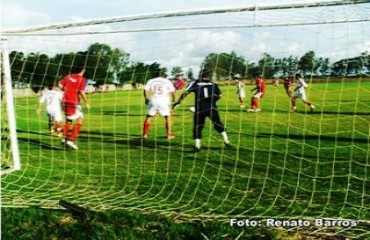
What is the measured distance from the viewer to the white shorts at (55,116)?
898 cm

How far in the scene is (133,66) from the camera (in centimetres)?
681

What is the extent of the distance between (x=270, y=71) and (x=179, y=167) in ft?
6.64

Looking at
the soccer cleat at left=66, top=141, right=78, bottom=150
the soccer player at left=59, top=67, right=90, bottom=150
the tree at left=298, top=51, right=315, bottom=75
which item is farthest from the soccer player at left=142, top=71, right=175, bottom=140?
the tree at left=298, top=51, right=315, bottom=75

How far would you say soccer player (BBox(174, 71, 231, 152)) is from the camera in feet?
22.6

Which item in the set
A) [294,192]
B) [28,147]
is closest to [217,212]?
[294,192]

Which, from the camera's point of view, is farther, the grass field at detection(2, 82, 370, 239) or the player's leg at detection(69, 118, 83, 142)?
the player's leg at detection(69, 118, 83, 142)

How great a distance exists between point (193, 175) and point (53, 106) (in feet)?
13.2

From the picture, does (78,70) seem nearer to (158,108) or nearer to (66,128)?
(158,108)

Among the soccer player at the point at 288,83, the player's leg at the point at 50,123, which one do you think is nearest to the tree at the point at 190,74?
the soccer player at the point at 288,83

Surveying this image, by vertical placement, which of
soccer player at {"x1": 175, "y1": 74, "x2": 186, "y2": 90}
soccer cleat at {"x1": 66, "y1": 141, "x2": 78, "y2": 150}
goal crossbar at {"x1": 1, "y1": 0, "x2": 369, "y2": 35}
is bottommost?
soccer cleat at {"x1": 66, "y1": 141, "x2": 78, "y2": 150}

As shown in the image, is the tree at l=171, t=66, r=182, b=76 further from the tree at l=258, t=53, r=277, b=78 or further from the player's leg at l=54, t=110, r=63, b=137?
the player's leg at l=54, t=110, r=63, b=137

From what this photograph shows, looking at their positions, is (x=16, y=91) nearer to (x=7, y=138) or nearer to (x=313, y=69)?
(x=7, y=138)

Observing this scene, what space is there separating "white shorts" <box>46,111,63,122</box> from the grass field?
351 millimetres

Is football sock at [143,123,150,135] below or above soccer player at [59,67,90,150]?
below
